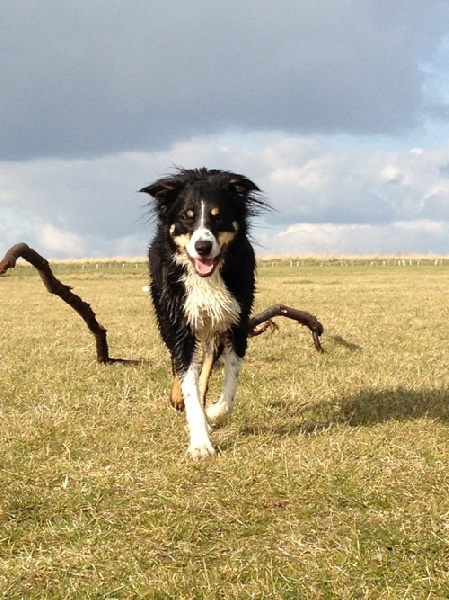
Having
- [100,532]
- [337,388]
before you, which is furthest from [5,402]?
[100,532]

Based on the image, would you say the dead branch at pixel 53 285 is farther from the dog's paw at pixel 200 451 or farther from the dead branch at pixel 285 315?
the dog's paw at pixel 200 451

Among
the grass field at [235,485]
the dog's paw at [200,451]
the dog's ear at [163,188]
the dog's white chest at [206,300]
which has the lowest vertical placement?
the grass field at [235,485]

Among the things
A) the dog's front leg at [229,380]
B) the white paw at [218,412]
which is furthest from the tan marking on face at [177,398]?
the dog's front leg at [229,380]

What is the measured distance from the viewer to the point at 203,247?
6.37 m

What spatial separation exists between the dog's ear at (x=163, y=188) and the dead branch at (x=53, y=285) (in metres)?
2.20

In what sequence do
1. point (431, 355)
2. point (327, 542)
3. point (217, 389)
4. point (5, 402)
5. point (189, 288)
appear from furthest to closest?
point (431, 355)
point (217, 389)
point (5, 402)
point (189, 288)
point (327, 542)

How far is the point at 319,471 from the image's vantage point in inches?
233

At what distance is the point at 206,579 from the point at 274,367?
7.17 metres

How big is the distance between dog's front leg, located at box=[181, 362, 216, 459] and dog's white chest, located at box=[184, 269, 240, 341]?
0.43 m

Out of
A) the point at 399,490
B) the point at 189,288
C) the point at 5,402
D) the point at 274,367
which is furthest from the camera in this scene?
the point at 274,367

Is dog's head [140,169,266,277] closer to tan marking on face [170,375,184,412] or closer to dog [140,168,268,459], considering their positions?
dog [140,168,268,459]

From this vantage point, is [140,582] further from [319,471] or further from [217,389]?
[217,389]

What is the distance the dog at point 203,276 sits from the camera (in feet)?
21.7

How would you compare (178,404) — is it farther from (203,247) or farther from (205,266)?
(203,247)
